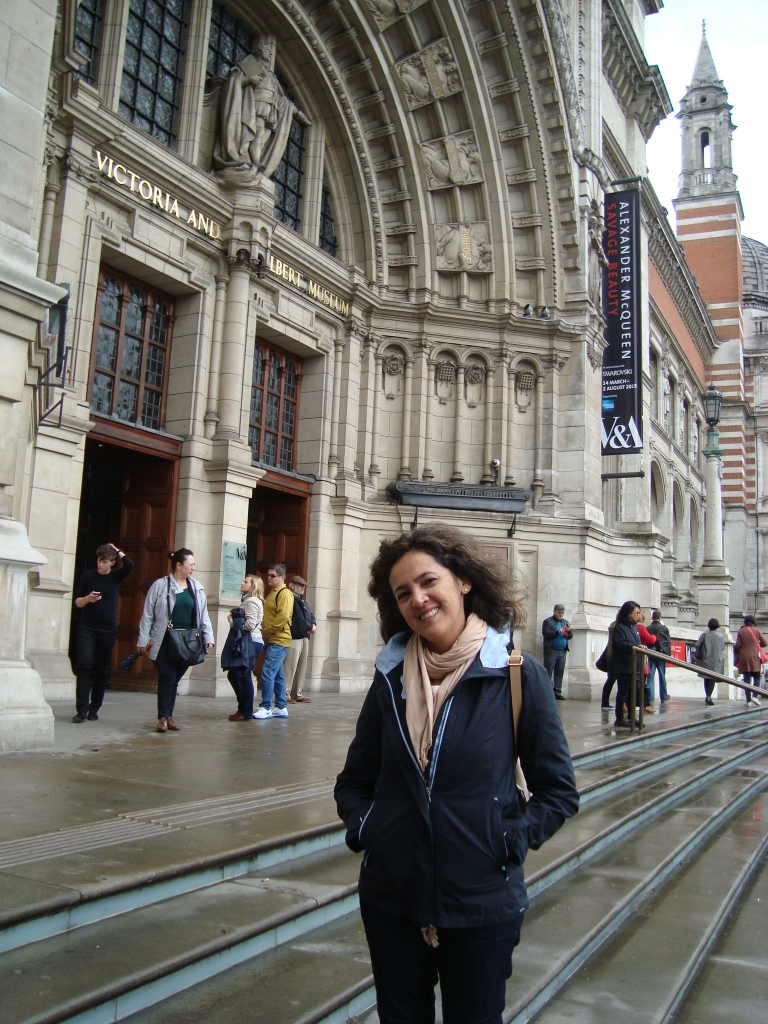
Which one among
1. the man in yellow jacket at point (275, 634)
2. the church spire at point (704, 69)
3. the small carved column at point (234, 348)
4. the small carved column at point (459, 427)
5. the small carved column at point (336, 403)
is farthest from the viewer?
the church spire at point (704, 69)

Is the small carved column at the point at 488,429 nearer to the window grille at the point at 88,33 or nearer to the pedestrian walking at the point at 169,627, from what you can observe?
the window grille at the point at 88,33

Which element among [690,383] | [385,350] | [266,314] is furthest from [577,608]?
[690,383]

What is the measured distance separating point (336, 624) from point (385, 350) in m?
5.47

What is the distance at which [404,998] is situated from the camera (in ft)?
6.83

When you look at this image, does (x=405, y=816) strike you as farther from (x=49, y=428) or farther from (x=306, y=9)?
(x=306, y=9)

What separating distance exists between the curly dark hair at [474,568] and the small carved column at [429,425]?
1449 centimetres

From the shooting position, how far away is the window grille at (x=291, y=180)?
617 inches

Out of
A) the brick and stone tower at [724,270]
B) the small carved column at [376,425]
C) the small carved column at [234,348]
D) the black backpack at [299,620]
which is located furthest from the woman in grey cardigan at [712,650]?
the brick and stone tower at [724,270]

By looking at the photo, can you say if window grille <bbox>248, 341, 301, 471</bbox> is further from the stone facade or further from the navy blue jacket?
the navy blue jacket

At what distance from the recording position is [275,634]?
9773 millimetres

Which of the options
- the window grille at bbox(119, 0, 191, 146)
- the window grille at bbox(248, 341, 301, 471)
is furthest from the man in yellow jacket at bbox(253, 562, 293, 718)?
the window grille at bbox(119, 0, 191, 146)

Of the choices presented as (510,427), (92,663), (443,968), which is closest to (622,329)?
(510,427)

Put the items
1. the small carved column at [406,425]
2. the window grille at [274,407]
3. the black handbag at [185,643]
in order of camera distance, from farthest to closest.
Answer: the small carved column at [406,425] → the window grille at [274,407] → the black handbag at [185,643]

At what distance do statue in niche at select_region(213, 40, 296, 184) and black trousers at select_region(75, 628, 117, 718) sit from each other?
27.3 ft
